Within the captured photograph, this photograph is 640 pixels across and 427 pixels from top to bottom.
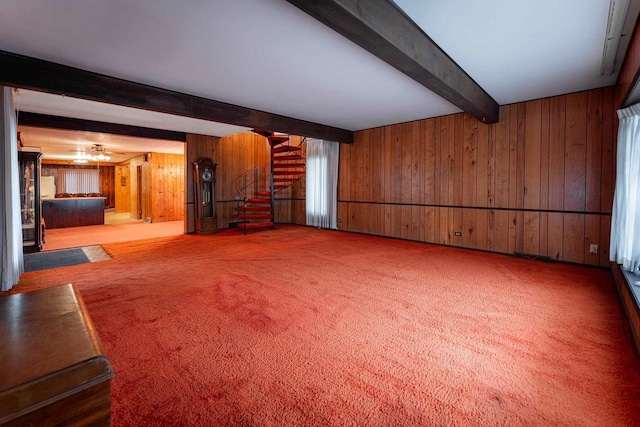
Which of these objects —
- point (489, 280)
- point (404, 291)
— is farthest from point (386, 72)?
point (489, 280)

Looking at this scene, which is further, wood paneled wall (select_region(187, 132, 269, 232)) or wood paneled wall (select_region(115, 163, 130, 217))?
wood paneled wall (select_region(115, 163, 130, 217))

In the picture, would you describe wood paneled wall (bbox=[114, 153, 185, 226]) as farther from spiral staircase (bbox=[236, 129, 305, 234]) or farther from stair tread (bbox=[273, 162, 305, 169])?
stair tread (bbox=[273, 162, 305, 169])

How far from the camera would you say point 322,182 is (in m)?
8.15

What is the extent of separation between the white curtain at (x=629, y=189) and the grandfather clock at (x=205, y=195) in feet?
24.1

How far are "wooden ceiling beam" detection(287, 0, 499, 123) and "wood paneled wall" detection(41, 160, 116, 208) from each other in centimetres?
1470

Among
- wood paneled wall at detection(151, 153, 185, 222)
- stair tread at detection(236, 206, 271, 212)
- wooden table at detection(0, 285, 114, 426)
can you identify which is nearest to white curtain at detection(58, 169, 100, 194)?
wood paneled wall at detection(151, 153, 185, 222)

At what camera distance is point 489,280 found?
3.69 m

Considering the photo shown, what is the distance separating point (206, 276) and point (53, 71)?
9.44 ft

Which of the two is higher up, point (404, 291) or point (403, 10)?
point (403, 10)

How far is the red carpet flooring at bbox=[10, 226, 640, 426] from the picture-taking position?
1579 mm

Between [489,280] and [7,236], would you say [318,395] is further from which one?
[7,236]

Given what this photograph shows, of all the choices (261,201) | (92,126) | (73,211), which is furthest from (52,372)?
(73,211)

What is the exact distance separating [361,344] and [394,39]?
238 centimetres

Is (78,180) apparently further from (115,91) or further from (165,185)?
(115,91)
